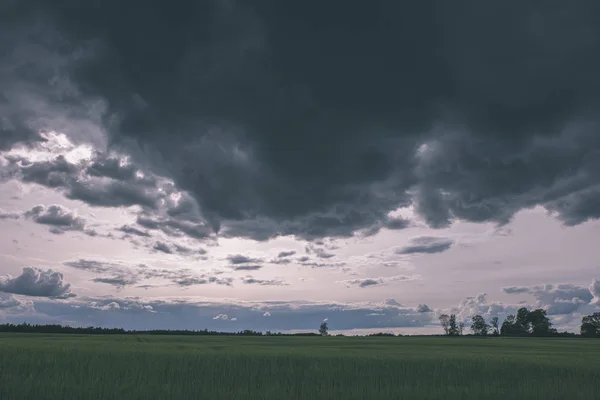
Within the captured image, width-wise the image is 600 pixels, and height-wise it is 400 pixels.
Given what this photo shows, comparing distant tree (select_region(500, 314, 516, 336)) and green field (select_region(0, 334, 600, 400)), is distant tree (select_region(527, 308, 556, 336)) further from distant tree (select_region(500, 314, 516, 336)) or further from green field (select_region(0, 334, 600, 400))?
green field (select_region(0, 334, 600, 400))

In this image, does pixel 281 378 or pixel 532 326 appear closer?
pixel 281 378

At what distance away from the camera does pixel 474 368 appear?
70.0ft

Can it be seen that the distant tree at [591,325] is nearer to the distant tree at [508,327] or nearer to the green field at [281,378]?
the distant tree at [508,327]

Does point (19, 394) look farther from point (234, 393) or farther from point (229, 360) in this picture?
point (229, 360)

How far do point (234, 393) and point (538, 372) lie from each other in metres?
15.4

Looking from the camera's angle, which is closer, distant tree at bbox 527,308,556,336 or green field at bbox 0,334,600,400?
green field at bbox 0,334,600,400

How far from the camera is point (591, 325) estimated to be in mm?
154625

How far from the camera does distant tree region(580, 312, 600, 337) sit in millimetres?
152625

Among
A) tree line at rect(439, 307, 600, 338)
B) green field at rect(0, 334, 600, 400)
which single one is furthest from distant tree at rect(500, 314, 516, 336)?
green field at rect(0, 334, 600, 400)

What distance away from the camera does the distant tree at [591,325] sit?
153 metres

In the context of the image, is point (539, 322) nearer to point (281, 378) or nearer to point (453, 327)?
point (453, 327)

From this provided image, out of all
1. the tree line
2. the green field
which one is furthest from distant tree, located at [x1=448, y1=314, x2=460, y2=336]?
the green field

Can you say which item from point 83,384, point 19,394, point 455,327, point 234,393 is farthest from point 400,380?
point 455,327

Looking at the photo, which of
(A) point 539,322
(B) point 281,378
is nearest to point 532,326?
(A) point 539,322
